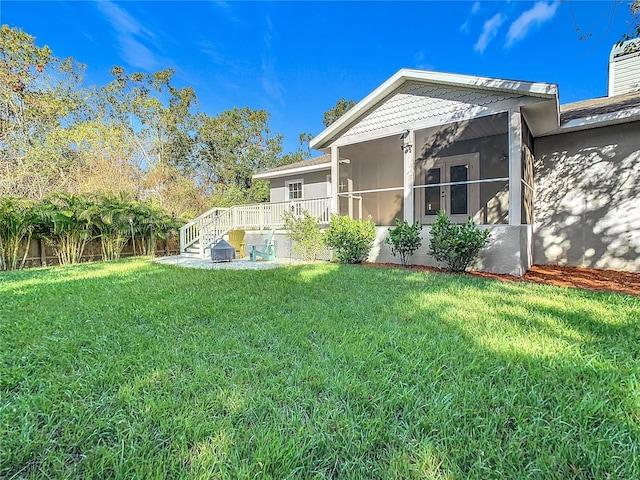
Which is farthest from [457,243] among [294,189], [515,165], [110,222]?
[110,222]

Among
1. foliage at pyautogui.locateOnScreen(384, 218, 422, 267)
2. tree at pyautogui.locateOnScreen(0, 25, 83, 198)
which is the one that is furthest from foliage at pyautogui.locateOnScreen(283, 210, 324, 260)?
tree at pyautogui.locateOnScreen(0, 25, 83, 198)

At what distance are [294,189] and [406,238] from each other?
7.78m

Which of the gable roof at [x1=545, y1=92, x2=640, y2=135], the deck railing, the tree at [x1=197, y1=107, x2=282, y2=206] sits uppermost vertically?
the tree at [x1=197, y1=107, x2=282, y2=206]

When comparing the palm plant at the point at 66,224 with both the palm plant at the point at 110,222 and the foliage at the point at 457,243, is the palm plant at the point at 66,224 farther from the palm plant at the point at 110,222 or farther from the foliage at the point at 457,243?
the foliage at the point at 457,243

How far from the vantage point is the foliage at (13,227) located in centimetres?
833

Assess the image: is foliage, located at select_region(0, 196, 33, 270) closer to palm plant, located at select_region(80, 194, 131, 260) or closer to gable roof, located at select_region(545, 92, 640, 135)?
palm plant, located at select_region(80, 194, 131, 260)

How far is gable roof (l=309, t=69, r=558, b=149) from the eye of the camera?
6.25 meters

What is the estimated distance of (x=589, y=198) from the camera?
306 inches

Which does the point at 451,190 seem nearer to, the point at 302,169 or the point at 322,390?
the point at 302,169

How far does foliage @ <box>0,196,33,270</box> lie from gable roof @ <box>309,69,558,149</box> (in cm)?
860

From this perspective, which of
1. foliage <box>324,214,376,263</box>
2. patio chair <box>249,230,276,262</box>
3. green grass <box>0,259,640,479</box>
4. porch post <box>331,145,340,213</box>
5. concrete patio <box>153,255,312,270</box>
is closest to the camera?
green grass <box>0,259,640,479</box>

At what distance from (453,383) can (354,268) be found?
518 centimetres

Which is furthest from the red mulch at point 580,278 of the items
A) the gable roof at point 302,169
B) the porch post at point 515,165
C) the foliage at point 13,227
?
the foliage at point 13,227

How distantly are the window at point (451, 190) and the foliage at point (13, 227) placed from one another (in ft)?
39.0
